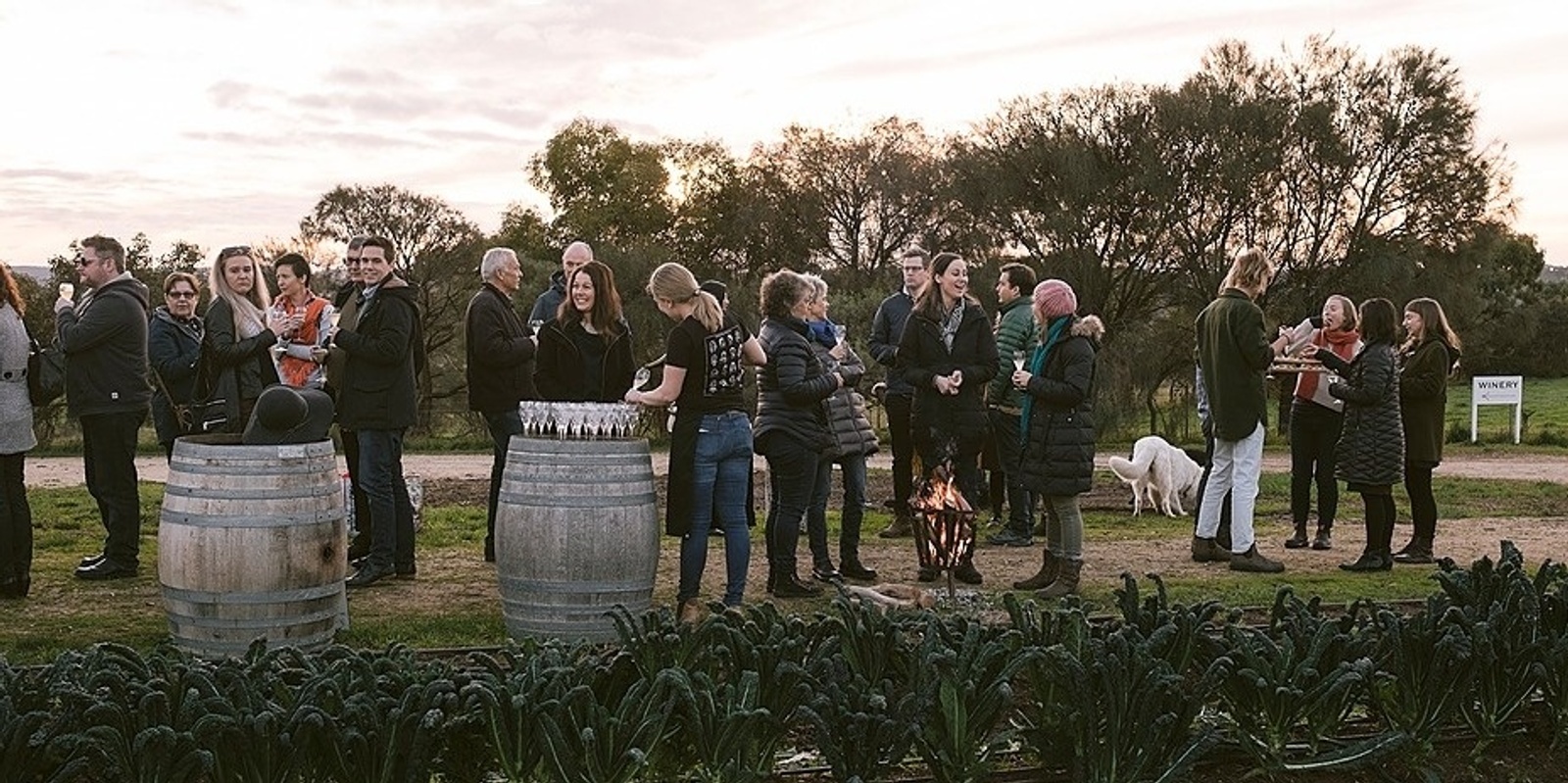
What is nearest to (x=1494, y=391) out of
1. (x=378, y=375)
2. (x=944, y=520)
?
(x=944, y=520)

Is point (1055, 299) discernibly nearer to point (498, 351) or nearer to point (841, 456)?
point (841, 456)

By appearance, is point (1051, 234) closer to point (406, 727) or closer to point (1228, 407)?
point (1228, 407)

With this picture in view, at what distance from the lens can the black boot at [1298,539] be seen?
10.9 metres

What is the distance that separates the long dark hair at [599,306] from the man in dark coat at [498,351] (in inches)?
34.0

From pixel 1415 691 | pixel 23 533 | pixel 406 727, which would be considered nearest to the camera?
pixel 406 727

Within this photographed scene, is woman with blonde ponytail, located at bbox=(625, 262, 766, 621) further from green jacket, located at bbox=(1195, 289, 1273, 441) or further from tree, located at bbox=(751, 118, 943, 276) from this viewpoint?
tree, located at bbox=(751, 118, 943, 276)

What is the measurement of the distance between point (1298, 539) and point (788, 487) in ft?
14.9

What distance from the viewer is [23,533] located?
27.0ft

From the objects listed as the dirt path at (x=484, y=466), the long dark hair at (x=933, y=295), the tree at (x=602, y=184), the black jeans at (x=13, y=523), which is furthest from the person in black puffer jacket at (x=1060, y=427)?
the tree at (x=602, y=184)

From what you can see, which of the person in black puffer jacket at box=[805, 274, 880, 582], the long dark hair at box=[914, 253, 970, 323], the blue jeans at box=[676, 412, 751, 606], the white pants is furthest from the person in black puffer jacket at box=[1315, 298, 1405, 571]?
the blue jeans at box=[676, 412, 751, 606]

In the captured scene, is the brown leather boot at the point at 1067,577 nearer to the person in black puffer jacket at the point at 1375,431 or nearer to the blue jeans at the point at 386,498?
the person in black puffer jacket at the point at 1375,431

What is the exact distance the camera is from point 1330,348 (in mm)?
10820

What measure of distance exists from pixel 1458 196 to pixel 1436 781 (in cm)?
3157

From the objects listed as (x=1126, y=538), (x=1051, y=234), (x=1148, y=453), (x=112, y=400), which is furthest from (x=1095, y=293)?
(x=112, y=400)
